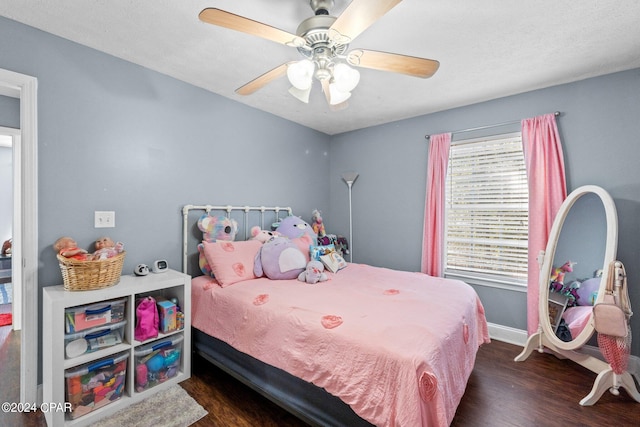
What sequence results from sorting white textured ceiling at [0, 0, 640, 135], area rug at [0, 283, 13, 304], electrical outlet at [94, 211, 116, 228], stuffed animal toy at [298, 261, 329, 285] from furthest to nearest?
area rug at [0, 283, 13, 304] < stuffed animal toy at [298, 261, 329, 285] < electrical outlet at [94, 211, 116, 228] < white textured ceiling at [0, 0, 640, 135]

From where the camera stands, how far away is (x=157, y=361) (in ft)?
6.60

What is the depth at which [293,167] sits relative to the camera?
3658mm

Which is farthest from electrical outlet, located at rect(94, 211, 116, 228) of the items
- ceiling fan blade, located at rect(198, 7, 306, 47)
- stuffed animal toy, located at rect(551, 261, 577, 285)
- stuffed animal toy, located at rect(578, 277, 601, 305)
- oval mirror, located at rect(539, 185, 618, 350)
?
stuffed animal toy, located at rect(578, 277, 601, 305)

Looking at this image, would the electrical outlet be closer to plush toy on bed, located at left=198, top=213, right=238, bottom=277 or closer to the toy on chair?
plush toy on bed, located at left=198, top=213, right=238, bottom=277

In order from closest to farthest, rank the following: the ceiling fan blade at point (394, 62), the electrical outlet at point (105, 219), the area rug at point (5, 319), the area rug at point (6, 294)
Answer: the ceiling fan blade at point (394, 62), the electrical outlet at point (105, 219), the area rug at point (5, 319), the area rug at point (6, 294)

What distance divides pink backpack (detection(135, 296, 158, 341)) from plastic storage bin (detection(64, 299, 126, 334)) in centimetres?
10

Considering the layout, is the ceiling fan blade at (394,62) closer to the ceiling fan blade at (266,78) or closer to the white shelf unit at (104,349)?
the ceiling fan blade at (266,78)

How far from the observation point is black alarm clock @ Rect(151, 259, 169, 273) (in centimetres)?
224

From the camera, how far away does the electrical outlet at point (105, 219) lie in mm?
2061

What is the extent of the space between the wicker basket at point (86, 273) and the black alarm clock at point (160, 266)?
41 cm

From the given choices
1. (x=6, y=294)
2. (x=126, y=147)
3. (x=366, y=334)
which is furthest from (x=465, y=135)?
(x=6, y=294)

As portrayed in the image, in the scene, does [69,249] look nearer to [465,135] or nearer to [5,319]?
[5,319]

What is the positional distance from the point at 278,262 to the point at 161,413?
4.08 ft

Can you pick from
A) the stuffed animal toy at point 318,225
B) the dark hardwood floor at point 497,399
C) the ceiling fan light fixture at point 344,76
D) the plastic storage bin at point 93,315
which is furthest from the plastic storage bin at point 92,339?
the stuffed animal toy at point 318,225
